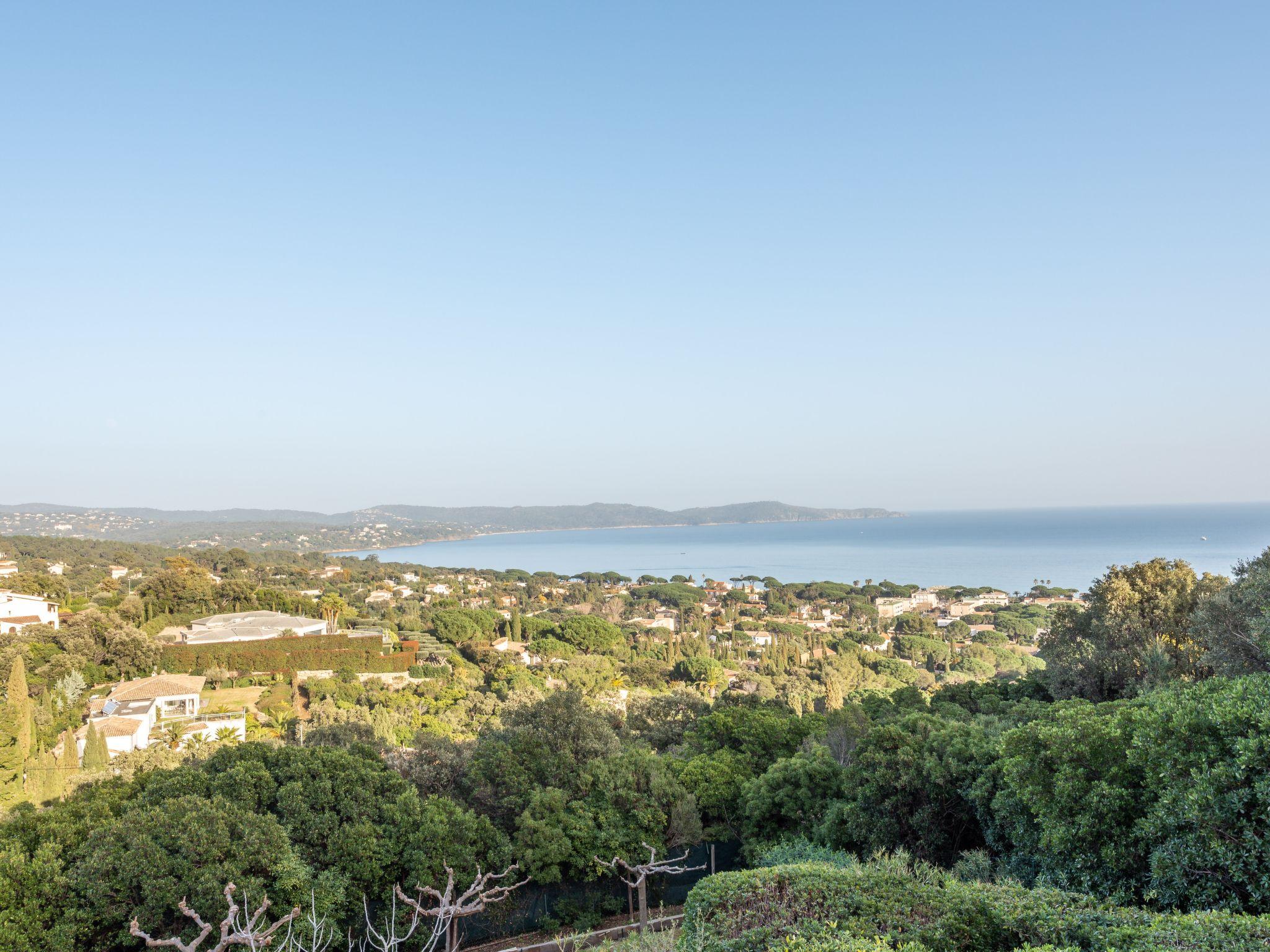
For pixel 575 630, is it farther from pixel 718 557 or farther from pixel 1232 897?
pixel 718 557

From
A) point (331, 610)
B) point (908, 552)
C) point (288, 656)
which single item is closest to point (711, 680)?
point (288, 656)

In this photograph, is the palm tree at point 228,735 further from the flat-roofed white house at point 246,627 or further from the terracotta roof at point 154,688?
the flat-roofed white house at point 246,627

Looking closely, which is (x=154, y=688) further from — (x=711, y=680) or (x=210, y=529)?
(x=210, y=529)

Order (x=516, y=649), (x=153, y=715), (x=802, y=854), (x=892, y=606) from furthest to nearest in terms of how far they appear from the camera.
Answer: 1. (x=892, y=606)
2. (x=516, y=649)
3. (x=153, y=715)
4. (x=802, y=854)

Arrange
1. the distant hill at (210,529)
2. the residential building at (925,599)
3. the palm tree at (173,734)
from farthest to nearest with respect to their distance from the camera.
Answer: the distant hill at (210,529) → the residential building at (925,599) → the palm tree at (173,734)

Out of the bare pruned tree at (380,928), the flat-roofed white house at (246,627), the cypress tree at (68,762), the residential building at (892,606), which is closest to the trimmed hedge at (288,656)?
the flat-roofed white house at (246,627)

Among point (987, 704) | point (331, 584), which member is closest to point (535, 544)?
point (331, 584)
